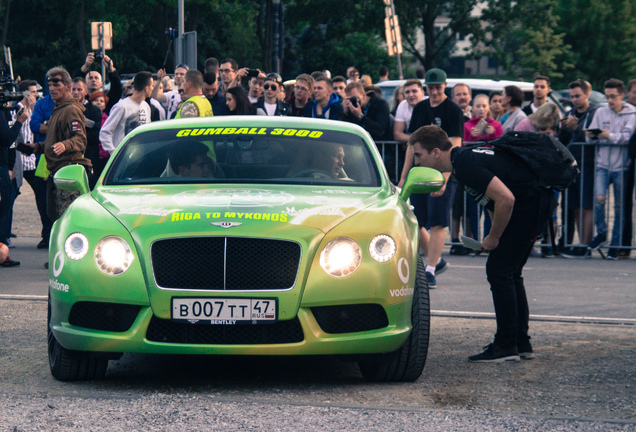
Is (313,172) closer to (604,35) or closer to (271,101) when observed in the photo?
(271,101)

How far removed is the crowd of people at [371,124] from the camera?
34.6ft

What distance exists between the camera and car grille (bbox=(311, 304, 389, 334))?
18.2 ft

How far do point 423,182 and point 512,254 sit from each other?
2.29 feet

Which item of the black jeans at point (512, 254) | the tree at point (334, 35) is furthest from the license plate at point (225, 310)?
the tree at point (334, 35)

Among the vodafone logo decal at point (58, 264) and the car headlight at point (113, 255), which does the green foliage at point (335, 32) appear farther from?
the car headlight at point (113, 255)

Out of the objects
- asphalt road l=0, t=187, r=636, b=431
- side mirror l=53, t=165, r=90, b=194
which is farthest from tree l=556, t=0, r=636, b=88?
side mirror l=53, t=165, r=90, b=194

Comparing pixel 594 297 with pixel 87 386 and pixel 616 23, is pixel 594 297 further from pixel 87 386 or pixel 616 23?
pixel 616 23

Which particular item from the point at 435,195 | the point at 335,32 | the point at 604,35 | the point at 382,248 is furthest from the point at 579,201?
the point at 604,35

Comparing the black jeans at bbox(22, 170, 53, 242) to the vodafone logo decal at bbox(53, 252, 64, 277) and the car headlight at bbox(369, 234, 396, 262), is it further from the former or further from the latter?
the car headlight at bbox(369, 234, 396, 262)

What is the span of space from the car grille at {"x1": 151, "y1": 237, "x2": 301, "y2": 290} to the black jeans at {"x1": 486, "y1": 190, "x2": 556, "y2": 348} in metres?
→ 1.66

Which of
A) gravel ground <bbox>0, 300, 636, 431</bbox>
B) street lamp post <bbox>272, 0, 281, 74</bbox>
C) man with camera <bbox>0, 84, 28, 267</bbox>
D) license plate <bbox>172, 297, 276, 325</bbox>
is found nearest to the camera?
gravel ground <bbox>0, 300, 636, 431</bbox>

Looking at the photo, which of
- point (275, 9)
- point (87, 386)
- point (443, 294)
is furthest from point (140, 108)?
point (275, 9)

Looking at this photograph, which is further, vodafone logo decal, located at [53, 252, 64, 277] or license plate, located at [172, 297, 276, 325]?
vodafone logo decal, located at [53, 252, 64, 277]

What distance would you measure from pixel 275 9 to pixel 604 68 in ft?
108
